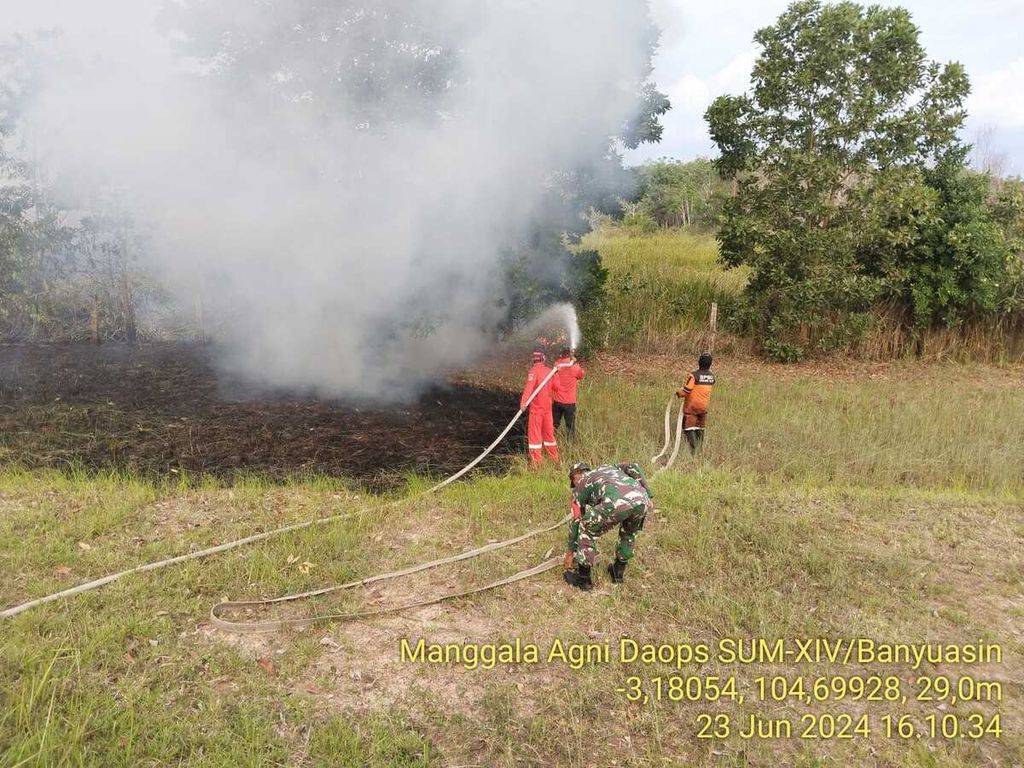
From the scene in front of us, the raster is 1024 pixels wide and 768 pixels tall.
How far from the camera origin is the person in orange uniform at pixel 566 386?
25.4 feet

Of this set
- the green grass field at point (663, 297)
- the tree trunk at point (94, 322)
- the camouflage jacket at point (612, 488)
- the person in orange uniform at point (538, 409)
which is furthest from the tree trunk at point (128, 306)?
the camouflage jacket at point (612, 488)

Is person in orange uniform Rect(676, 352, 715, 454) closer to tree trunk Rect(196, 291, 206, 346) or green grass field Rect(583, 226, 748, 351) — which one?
green grass field Rect(583, 226, 748, 351)

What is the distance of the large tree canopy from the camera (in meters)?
12.2

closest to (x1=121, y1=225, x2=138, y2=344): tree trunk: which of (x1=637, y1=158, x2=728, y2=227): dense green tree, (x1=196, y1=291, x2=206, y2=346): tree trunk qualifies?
(x1=196, y1=291, x2=206, y2=346): tree trunk

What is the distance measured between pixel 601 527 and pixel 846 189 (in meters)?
10.9

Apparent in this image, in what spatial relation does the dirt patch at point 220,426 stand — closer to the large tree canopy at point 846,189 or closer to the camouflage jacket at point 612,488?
the camouflage jacket at point 612,488

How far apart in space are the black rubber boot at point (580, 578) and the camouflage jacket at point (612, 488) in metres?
0.46

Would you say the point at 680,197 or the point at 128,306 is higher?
the point at 680,197

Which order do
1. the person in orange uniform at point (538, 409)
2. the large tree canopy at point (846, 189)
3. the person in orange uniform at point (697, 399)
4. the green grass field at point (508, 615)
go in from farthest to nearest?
the large tree canopy at point (846, 189), the person in orange uniform at point (697, 399), the person in orange uniform at point (538, 409), the green grass field at point (508, 615)

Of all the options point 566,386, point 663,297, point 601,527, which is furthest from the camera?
point 663,297

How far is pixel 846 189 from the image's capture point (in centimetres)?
1277

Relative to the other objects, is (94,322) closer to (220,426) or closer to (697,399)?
(220,426)

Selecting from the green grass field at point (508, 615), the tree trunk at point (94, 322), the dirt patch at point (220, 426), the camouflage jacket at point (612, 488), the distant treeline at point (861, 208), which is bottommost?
the green grass field at point (508, 615)

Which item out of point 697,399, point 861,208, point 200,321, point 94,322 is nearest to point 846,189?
point 861,208
